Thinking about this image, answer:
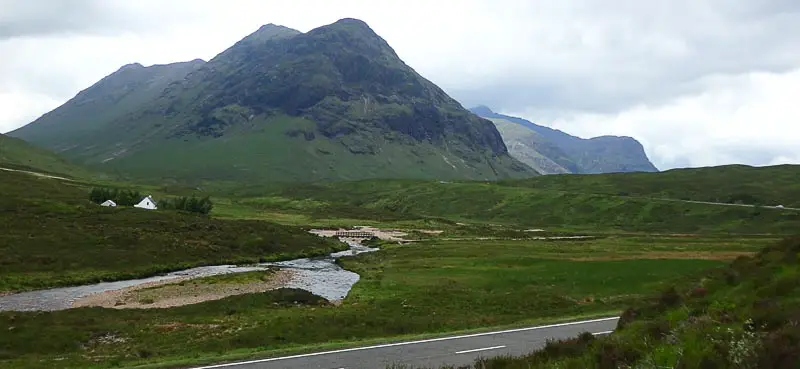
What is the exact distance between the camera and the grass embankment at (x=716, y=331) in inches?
489

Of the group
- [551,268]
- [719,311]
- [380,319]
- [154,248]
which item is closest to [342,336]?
[380,319]

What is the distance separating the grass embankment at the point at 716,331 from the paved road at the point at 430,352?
17.7 ft

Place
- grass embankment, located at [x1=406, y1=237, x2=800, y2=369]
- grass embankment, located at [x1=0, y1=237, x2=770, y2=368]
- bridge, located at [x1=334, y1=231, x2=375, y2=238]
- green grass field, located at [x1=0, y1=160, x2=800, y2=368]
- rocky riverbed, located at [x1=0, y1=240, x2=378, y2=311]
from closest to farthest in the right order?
grass embankment, located at [x1=406, y1=237, x2=800, y2=369] < grass embankment, located at [x1=0, y1=237, x2=770, y2=368] < green grass field, located at [x1=0, y1=160, x2=800, y2=368] < rocky riverbed, located at [x1=0, y1=240, x2=378, y2=311] < bridge, located at [x1=334, y1=231, x2=375, y2=238]

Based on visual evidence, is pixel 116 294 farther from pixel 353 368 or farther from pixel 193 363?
pixel 353 368

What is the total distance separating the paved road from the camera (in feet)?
78.6

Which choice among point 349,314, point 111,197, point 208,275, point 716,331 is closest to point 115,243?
point 208,275

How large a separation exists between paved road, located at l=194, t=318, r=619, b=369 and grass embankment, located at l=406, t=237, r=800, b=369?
539cm

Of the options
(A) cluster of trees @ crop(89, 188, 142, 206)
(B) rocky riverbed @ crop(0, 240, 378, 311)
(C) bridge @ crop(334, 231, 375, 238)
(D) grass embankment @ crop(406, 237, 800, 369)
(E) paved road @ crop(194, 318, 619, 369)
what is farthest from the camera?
(A) cluster of trees @ crop(89, 188, 142, 206)

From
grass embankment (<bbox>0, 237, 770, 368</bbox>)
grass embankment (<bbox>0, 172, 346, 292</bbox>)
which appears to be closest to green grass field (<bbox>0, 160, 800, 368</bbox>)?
grass embankment (<bbox>0, 237, 770, 368</bbox>)

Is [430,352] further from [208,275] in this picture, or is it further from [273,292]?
[208,275]

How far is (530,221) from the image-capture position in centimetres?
18762

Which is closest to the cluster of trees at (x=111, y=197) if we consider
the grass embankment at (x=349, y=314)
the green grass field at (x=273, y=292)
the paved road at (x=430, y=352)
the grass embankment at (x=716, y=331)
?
the green grass field at (x=273, y=292)

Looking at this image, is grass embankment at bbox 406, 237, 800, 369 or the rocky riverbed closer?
grass embankment at bbox 406, 237, 800, 369

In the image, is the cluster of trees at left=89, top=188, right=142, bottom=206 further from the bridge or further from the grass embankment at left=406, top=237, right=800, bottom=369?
the grass embankment at left=406, top=237, right=800, bottom=369
